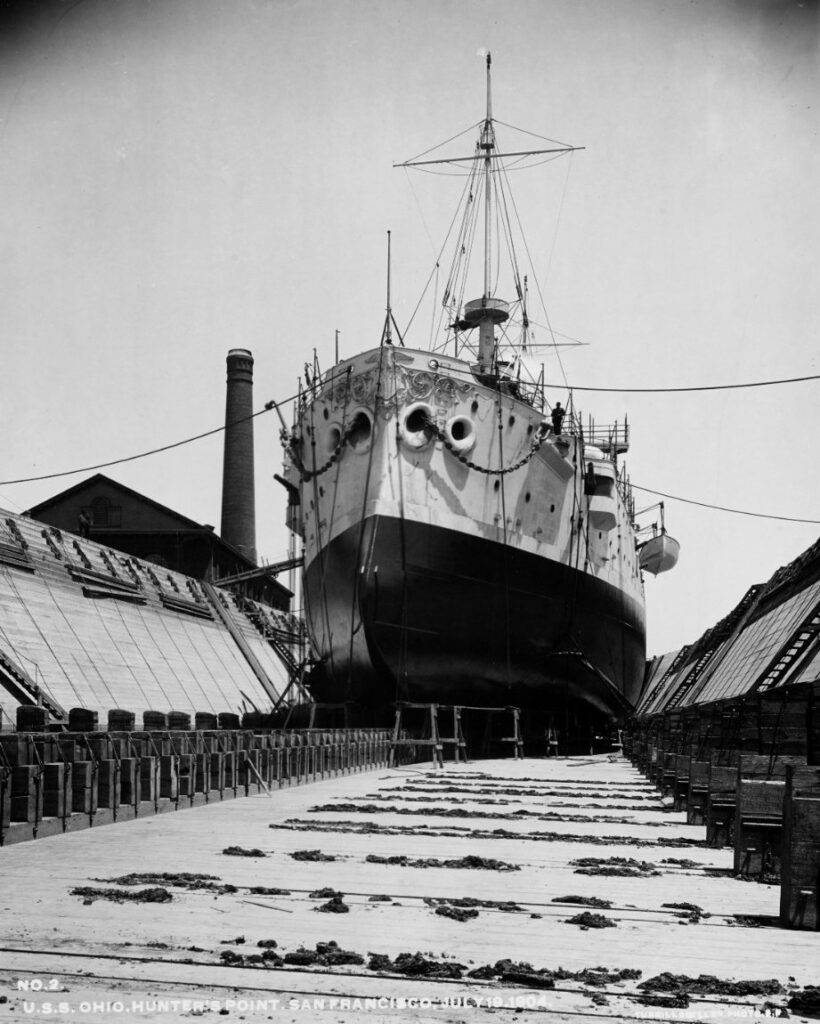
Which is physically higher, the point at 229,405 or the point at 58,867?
the point at 229,405

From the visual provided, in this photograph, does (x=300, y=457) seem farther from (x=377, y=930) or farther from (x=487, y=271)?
(x=377, y=930)

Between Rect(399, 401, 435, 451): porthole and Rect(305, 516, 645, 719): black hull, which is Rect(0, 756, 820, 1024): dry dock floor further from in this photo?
Rect(399, 401, 435, 451): porthole

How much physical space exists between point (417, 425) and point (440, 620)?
534cm

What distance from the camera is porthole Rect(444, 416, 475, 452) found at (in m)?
27.6

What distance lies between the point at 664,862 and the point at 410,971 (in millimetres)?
4224

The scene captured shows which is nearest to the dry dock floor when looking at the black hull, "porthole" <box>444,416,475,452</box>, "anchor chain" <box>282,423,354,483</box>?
the black hull

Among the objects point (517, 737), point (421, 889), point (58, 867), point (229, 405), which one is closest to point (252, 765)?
point (58, 867)

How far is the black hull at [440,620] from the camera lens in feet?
87.3

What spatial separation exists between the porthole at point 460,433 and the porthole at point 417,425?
0.53m

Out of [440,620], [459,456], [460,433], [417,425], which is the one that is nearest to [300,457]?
[417,425]

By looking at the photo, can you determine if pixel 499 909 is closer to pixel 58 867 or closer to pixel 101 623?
pixel 58 867

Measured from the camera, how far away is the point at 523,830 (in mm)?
10648

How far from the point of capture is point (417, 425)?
2766 cm

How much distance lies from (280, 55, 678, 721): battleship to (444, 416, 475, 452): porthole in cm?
4
